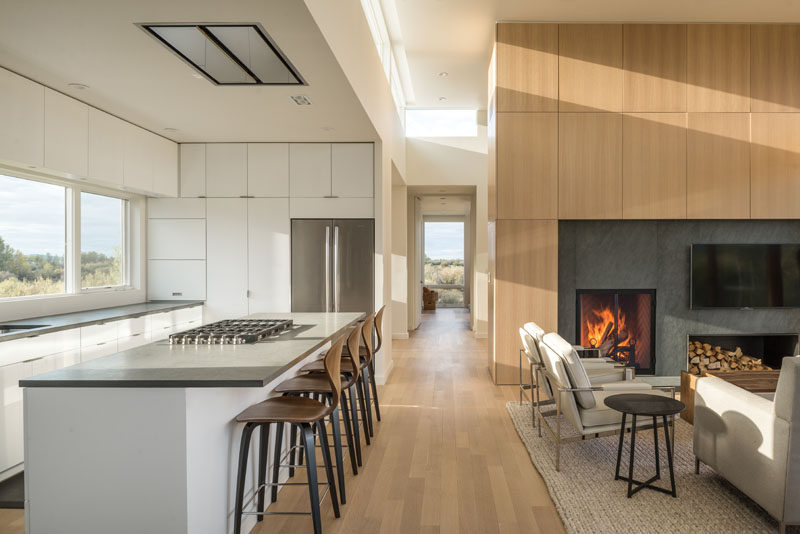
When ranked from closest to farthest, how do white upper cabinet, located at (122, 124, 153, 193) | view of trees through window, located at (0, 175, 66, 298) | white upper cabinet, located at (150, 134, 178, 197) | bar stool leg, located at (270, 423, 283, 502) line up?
bar stool leg, located at (270, 423, 283, 502), view of trees through window, located at (0, 175, 66, 298), white upper cabinet, located at (122, 124, 153, 193), white upper cabinet, located at (150, 134, 178, 197)

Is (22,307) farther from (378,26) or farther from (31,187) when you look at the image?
(378,26)

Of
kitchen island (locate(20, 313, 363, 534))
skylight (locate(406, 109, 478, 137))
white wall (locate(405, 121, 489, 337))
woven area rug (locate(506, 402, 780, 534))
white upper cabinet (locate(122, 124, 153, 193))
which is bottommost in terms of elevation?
woven area rug (locate(506, 402, 780, 534))

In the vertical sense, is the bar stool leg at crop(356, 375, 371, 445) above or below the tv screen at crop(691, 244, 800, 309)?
below

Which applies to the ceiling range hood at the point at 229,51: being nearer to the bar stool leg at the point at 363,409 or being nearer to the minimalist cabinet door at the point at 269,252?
the minimalist cabinet door at the point at 269,252

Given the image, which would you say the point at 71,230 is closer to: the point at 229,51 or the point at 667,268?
the point at 229,51

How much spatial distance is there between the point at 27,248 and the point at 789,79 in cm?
747

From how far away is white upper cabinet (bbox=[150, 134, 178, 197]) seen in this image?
5301 mm

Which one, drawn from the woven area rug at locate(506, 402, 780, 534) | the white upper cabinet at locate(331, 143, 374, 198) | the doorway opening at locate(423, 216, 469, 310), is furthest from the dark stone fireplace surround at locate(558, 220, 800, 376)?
the doorway opening at locate(423, 216, 469, 310)

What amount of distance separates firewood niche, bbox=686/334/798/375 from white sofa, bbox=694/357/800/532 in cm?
280

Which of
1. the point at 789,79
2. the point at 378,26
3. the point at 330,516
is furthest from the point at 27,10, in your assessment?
the point at 789,79

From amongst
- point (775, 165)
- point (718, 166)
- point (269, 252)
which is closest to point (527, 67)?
point (718, 166)

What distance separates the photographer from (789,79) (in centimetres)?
541

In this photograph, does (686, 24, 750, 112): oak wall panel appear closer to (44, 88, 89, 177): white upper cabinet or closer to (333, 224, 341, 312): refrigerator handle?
(333, 224, 341, 312): refrigerator handle

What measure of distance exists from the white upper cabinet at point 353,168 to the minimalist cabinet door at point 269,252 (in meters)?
0.65
